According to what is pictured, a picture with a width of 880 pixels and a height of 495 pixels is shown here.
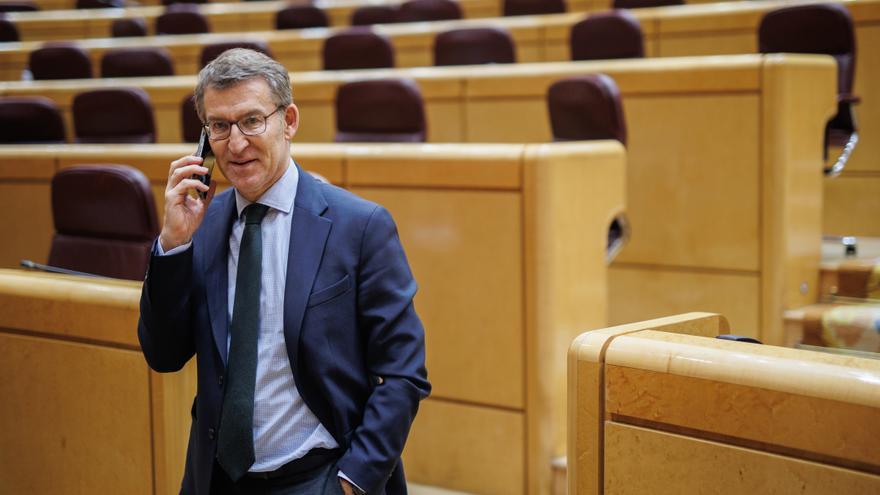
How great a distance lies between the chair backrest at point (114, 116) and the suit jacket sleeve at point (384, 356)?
157 centimetres

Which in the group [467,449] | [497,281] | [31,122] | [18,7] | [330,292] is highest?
[18,7]

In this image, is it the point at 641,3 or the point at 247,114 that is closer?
the point at 247,114

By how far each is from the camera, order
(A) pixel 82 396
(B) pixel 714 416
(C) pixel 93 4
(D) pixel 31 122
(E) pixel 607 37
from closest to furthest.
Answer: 1. (B) pixel 714 416
2. (A) pixel 82 396
3. (D) pixel 31 122
4. (E) pixel 607 37
5. (C) pixel 93 4

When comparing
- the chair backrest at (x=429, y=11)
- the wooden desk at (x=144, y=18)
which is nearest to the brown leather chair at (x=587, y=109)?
the chair backrest at (x=429, y=11)

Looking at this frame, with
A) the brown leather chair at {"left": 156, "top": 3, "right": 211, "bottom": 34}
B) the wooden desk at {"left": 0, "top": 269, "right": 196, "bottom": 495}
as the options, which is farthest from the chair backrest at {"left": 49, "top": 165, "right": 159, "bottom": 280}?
the brown leather chair at {"left": 156, "top": 3, "right": 211, "bottom": 34}

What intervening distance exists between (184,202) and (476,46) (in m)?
1.90

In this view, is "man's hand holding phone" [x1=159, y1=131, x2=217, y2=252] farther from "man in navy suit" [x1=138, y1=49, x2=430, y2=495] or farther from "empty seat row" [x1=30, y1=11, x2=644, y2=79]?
"empty seat row" [x1=30, y1=11, x2=644, y2=79]

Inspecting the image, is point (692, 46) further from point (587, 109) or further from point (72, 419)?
point (72, 419)

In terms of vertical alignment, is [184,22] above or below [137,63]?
above

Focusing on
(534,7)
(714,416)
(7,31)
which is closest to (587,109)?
(714,416)

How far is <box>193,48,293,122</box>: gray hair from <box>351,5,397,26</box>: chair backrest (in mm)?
2825

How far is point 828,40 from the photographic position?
2.26m

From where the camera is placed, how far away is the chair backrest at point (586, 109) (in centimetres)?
178

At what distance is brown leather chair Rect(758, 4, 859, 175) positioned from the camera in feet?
7.08
